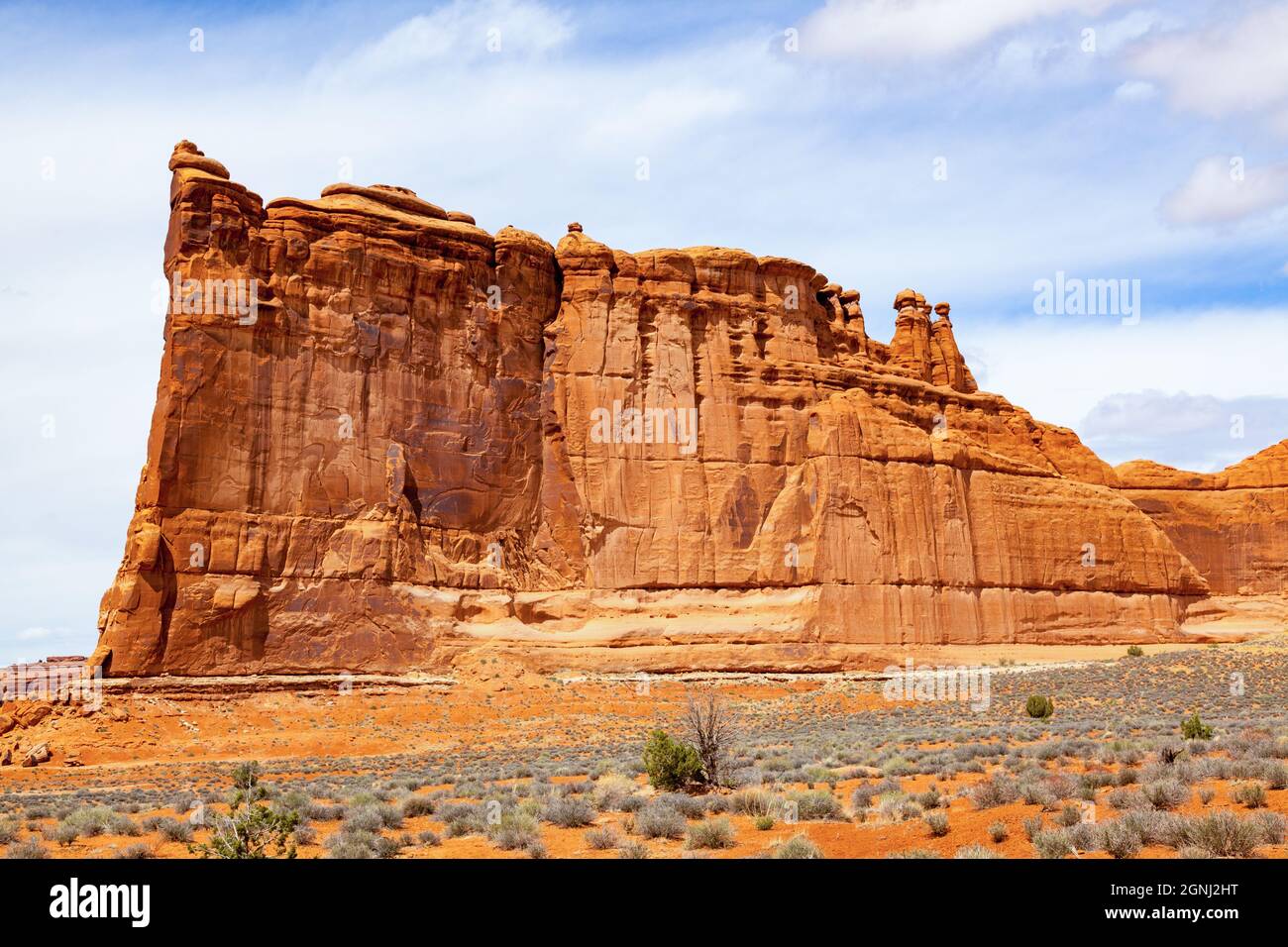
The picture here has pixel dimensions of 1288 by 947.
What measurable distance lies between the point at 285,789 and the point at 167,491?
74.9ft

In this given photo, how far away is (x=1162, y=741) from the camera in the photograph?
18250 mm

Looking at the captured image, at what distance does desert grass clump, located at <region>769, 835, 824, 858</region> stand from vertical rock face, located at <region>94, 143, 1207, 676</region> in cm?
3352

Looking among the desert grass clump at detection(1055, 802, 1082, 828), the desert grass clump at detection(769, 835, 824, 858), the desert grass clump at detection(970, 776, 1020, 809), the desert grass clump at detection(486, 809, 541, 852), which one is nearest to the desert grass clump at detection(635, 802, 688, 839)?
the desert grass clump at detection(486, 809, 541, 852)

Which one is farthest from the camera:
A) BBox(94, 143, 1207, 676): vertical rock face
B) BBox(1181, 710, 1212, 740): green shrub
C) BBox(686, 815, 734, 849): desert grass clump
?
BBox(94, 143, 1207, 676): vertical rock face

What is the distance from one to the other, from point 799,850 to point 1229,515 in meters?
74.2

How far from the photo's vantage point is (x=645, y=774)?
67.6 ft

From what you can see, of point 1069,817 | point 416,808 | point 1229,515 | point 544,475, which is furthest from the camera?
point 1229,515

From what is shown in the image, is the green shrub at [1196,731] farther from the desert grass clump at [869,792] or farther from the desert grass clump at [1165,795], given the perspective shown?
the desert grass clump at [1165,795]

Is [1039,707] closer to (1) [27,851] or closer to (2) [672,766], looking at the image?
(2) [672,766]

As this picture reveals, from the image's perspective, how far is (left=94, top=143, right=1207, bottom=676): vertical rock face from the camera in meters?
43.3

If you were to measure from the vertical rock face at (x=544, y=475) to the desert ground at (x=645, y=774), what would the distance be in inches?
111

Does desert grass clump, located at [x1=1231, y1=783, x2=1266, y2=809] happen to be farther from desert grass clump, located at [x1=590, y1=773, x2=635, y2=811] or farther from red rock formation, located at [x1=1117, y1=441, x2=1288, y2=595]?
red rock formation, located at [x1=1117, y1=441, x2=1288, y2=595]

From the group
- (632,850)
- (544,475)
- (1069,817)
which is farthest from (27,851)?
(544,475)

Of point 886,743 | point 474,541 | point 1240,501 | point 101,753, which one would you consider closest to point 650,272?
point 474,541
